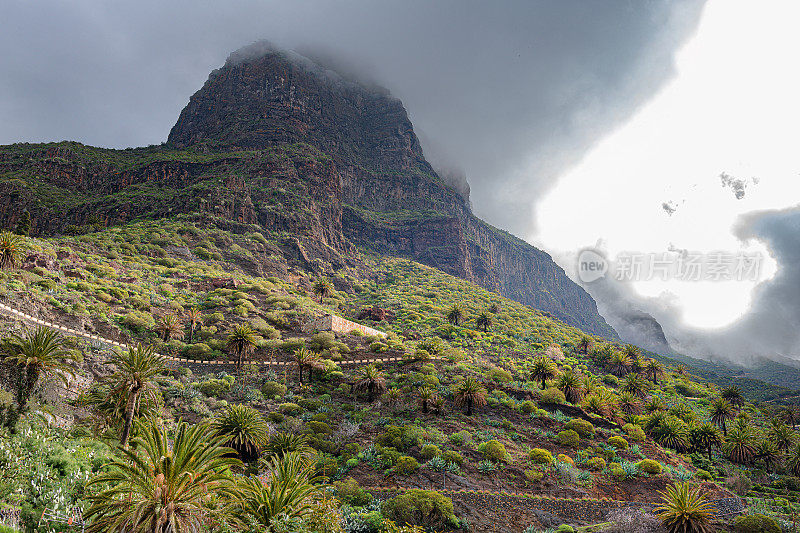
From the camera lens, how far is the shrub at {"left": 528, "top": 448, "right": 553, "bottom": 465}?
1375 inches

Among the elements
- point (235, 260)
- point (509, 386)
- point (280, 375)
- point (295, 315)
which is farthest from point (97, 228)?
point (509, 386)

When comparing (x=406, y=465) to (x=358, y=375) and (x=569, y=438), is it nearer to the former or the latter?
→ (x=569, y=438)

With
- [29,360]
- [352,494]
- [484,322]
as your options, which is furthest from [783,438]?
[29,360]

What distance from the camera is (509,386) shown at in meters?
50.7

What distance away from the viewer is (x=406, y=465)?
3166 centimetres

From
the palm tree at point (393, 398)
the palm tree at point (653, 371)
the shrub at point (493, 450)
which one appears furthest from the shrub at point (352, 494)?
the palm tree at point (653, 371)

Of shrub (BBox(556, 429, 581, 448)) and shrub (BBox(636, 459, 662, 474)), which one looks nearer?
A: shrub (BBox(636, 459, 662, 474))

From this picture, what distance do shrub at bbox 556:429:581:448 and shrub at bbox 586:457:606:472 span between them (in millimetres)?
3287

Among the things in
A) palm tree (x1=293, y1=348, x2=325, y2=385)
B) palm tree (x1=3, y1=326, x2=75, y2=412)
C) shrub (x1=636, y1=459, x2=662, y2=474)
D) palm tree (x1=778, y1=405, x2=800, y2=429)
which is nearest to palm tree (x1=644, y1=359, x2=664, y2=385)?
palm tree (x1=778, y1=405, x2=800, y2=429)

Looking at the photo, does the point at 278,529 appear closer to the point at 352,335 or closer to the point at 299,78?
the point at 352,335

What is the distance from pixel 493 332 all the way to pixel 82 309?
225 feet

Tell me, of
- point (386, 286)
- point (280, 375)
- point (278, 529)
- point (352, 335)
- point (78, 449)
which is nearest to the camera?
point (278, 529)

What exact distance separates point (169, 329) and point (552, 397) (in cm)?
4778

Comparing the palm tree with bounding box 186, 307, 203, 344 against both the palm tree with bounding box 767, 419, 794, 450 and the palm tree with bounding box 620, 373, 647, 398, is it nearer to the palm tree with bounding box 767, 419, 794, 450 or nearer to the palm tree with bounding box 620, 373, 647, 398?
the palm tree with bounding box 620, 373, 647, 398
